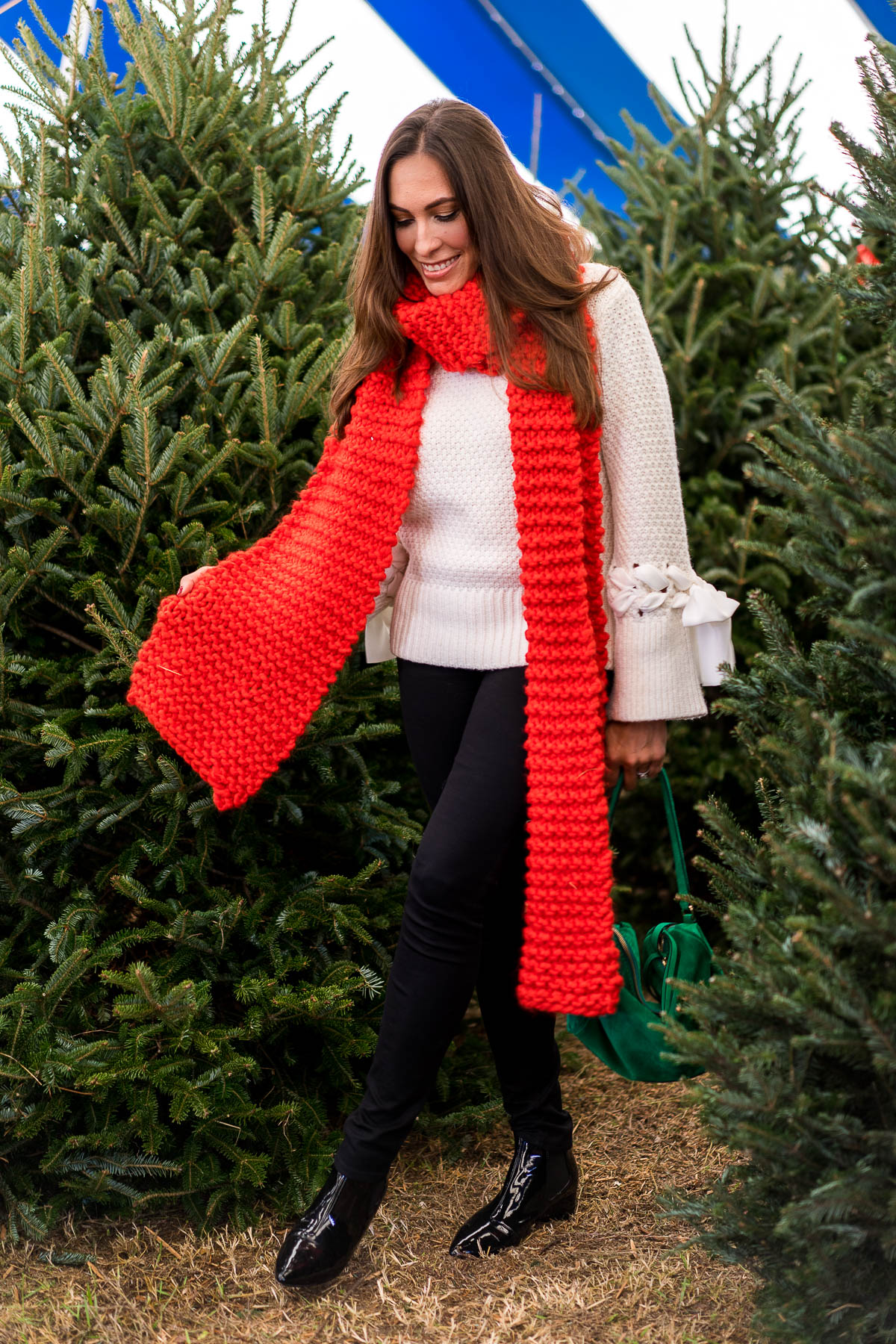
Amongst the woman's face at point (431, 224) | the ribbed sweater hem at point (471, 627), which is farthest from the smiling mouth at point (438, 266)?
the ribbed sweater hem at point (471, 627)

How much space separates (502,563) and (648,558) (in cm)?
26

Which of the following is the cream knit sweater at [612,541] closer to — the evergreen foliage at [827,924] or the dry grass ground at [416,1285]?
the evergreen foliage at [827,924]

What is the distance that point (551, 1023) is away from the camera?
225cm

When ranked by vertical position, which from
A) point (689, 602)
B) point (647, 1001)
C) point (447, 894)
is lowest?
point (647, 1001)

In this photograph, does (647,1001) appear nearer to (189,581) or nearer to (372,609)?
(372,609)

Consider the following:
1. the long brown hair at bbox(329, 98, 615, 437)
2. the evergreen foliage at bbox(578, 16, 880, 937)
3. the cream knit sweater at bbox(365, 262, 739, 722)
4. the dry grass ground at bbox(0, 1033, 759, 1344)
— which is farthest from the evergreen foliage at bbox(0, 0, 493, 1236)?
the evergreen foliage at bbox(578, 16, 880, 937)

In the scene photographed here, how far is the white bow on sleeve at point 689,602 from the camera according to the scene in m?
1.95

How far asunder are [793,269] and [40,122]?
219 cm

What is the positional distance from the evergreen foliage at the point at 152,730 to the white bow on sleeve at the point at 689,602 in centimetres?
67

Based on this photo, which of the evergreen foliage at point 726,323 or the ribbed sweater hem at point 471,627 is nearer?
the ribbed sweater hem at point 471,627

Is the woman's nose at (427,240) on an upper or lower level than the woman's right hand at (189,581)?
upper

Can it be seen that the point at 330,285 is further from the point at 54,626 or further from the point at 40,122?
the point at 54,626

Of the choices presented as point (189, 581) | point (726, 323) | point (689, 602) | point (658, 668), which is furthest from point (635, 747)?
point (726, 323)

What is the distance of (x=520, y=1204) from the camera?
2205 millimetres
